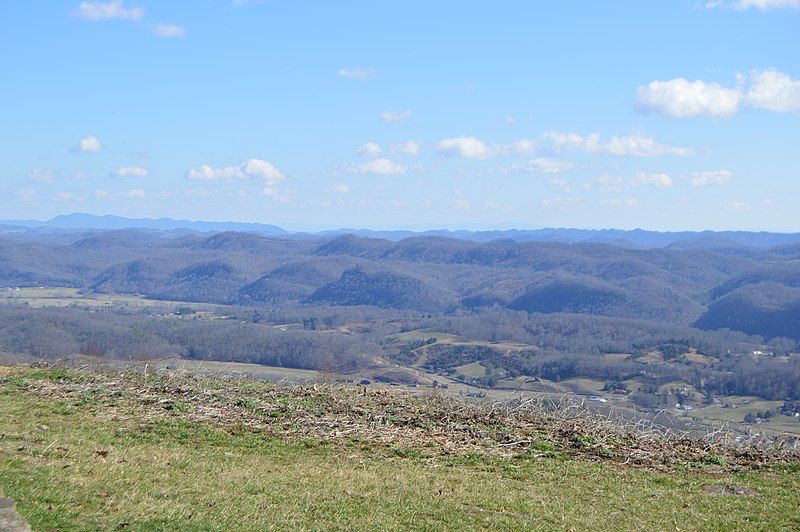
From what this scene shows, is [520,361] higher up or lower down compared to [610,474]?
lower down

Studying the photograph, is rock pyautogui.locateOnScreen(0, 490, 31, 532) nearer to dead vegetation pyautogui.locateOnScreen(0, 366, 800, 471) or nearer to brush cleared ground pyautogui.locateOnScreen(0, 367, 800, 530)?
brush cleared ground pyautogui.locateOnScreen(0, 367, 800, 530)

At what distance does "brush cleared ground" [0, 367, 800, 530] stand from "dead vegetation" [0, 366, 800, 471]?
0.06 meters

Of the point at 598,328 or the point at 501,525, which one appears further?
the point at 598,328

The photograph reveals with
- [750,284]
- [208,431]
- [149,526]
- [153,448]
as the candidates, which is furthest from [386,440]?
[750,284]

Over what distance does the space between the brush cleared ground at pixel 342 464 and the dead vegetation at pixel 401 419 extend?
56 mm

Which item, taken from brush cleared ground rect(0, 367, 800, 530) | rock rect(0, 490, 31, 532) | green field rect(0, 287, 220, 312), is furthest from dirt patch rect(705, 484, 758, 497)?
green field rect(0, 287, 220, 312)

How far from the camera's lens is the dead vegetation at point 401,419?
46.9ft

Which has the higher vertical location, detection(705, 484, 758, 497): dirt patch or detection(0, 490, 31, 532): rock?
detection(0, 490, 31, 532): rock

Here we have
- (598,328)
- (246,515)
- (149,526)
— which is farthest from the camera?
(598,328)

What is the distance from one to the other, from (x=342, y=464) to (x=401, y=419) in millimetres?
3366

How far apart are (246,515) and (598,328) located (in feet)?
392

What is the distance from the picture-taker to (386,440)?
47.9 feet

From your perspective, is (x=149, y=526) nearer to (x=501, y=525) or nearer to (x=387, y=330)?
(x=501, y=525)

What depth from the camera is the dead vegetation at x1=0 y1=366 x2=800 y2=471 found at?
1430cm
